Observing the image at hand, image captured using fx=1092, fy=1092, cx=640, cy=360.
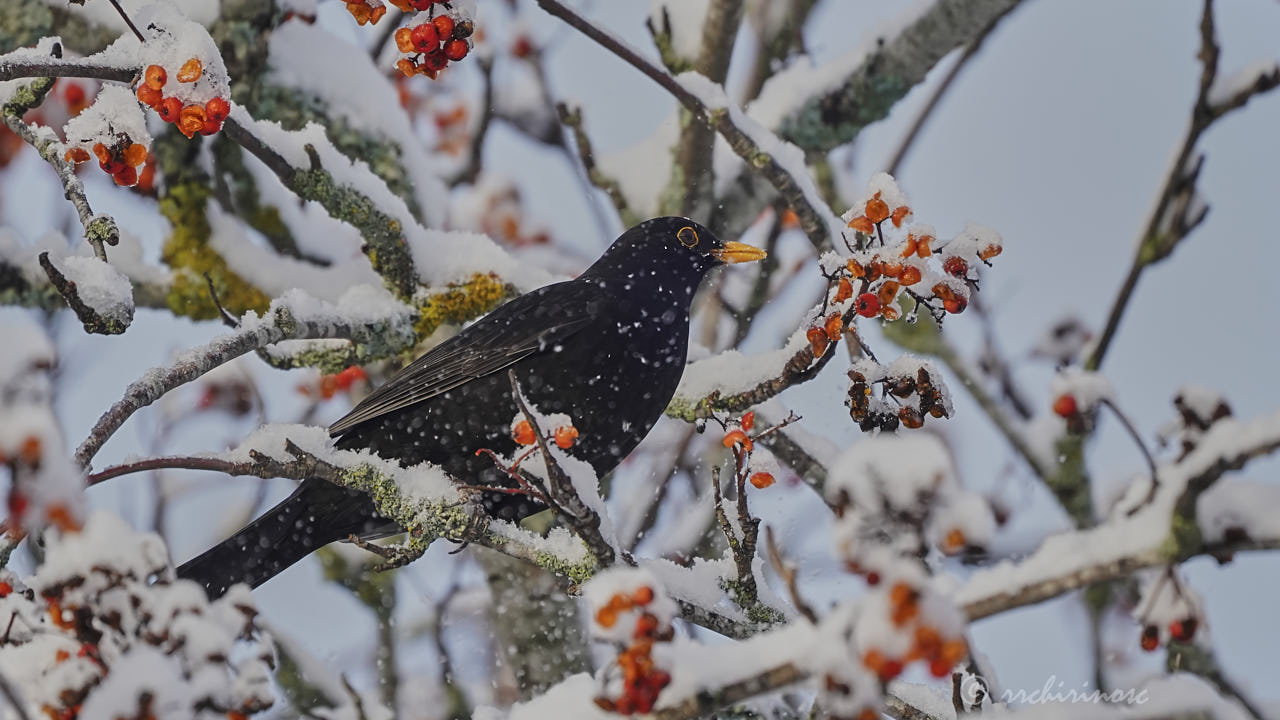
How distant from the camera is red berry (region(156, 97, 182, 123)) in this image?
2.46 meters

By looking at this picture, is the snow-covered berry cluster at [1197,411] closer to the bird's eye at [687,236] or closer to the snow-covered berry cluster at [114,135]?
the snow-covered berry cluster at [114,135]

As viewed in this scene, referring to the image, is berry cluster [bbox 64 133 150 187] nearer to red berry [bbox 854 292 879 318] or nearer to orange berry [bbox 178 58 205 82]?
orange berry [bbox 178 58 205 82]

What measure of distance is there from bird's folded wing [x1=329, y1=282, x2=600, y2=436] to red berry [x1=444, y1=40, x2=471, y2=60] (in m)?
1.12

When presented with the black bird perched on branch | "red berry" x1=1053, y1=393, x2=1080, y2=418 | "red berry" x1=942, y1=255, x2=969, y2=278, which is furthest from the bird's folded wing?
"red berry" x1=1053, y1=393, x2=1080, y2=418

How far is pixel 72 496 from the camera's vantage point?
4.21 feet

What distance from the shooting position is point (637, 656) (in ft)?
4.89

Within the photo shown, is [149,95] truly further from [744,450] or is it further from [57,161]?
[744,450]

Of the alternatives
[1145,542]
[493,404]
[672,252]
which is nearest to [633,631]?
[1145,542]

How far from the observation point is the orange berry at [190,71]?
244 centimetres

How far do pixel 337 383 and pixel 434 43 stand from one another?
3.33 m

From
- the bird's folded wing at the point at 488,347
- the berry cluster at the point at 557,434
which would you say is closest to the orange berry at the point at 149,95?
the berry cluster at the point at 557,434

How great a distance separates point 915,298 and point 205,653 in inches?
62.6

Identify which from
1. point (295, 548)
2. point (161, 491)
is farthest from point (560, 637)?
point (161, 491)

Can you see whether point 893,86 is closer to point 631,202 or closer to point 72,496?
point 631,202
